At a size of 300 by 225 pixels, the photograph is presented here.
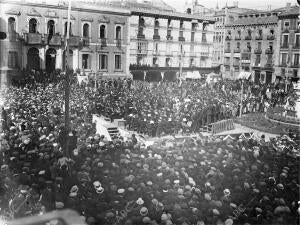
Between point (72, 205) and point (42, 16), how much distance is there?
29745mm

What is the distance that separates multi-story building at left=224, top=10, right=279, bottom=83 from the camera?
5319cm

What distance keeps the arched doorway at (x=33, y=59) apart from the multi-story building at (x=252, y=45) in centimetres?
3149

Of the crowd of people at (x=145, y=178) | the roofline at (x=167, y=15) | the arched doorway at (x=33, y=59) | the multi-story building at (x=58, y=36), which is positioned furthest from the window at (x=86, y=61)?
the crowd of people at (x=145, y=178)

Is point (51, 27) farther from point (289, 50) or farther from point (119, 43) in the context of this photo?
point (289, 50)

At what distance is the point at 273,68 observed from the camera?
172 ft

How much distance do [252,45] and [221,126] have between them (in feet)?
120

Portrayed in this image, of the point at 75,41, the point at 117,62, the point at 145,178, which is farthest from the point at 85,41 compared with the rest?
the point at 145,178

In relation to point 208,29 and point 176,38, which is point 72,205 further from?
point 208,29

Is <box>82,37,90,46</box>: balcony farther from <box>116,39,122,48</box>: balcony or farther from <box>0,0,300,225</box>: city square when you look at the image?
<box>116,39,122,48</box>: balcony

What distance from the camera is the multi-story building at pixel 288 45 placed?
4916 cm

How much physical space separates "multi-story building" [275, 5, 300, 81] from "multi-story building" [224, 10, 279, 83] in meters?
1.07

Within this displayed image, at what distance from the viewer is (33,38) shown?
35.0 metres

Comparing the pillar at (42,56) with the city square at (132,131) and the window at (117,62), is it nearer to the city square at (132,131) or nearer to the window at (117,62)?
the city square at (132,131)

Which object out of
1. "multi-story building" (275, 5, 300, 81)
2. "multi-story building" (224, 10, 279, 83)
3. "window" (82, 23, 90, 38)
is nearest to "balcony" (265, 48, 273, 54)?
"multi-story building" (224, 10, 279, 83)
